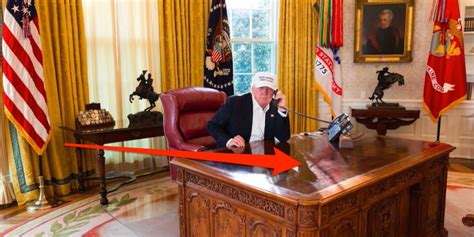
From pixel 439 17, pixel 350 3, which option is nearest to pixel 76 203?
pixel 350 3

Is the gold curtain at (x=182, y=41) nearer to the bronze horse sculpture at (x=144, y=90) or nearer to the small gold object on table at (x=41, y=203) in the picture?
the bronze horse sculpture at (x=144, y=90)

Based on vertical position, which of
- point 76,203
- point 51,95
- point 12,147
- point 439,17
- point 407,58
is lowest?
point 76,203

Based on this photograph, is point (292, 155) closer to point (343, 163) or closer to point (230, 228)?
point (343, 163)

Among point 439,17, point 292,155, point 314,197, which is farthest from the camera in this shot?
point 439,17

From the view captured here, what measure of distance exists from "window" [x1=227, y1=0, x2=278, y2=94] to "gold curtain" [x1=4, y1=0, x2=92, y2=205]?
2121 mm

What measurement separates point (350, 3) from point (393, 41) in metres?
0.78

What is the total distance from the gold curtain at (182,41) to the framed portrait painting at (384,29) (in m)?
2.10

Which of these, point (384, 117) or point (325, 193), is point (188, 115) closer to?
point (325, 193)

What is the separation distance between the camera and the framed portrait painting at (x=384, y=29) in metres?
4.82

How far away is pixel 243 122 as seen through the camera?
8.45 ft

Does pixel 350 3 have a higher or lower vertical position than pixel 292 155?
higher

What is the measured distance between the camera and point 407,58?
4.89 meters

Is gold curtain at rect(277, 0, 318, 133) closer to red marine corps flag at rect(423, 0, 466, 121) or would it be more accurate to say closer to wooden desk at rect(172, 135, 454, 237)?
red marine corps flag at rect(423, 0, 466, 121)

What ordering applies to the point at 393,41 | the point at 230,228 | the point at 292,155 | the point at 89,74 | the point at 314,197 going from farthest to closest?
1. the point at 393,41
2. the point at 89,74
3. the point at 292,155
4. the point at 230,228
5. the point at 314,197
